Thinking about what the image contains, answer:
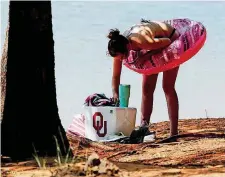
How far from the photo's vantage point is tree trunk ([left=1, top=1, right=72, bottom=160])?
675 cm

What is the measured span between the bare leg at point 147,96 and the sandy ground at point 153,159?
59 cm

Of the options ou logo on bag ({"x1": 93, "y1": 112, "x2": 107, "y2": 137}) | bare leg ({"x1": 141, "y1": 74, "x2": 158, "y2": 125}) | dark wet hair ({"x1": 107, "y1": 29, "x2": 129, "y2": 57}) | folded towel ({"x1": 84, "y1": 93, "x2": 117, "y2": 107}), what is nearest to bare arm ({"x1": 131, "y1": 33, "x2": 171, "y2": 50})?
dark wet hair ({"x1": 107, "y1": 29, "x2": 129, "y2": 57})

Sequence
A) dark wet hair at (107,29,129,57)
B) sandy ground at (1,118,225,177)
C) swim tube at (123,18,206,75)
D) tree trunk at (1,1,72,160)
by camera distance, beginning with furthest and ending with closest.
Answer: swim tube at (123,18,206,75), dark wet hair at (107,29,129,57), tree trunk at (1,1,72,160), sandy ground at (1,118,225,177)

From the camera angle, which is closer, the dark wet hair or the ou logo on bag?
the dark wet hair

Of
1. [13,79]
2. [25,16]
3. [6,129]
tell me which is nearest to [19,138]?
[6,129]

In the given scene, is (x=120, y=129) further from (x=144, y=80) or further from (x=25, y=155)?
(x=25, y=155)

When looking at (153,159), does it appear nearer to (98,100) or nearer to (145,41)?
(145,41)

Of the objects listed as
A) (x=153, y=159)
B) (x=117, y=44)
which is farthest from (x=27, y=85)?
(x=117, y=44)

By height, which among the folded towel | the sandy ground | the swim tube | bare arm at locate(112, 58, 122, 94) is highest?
the swim tube

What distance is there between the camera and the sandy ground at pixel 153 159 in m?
5.88

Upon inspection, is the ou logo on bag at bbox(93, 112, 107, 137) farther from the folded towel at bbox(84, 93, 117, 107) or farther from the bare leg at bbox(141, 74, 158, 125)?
the bare leg at bbox(141, 74, 158, 125)

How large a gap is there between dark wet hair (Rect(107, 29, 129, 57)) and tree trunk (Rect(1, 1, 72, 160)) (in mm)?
1389

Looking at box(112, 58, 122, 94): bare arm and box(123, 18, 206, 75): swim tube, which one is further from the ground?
box(123, 18, 206, 75): swim tube

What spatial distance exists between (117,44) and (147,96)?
1.02 metres
